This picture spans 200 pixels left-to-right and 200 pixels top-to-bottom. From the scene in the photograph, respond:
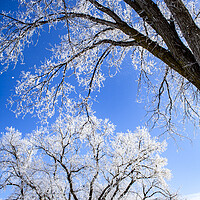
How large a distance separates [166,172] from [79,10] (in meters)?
10.2

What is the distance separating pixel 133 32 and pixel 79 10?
138 centimetres

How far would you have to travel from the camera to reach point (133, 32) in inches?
111

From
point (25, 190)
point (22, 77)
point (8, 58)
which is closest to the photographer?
point (8, 58)

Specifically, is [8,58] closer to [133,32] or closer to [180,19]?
[133,32]

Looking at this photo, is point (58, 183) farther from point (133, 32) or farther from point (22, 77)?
point (133, 32)

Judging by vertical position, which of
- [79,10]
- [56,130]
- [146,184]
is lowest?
[146,184]

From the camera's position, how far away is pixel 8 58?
3.55m

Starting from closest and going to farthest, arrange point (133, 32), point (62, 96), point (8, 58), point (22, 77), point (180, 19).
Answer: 1. point (180, 19)
2. point (133, 32)
3. point (8, 58)
4. point (22, 77)
5. point (62, 96)

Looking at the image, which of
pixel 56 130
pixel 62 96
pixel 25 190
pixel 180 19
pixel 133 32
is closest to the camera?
pixel 180 19

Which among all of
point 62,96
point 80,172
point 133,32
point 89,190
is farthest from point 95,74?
point 89,190

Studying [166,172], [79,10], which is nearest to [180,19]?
[79,10]

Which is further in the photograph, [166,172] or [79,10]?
[166,172]

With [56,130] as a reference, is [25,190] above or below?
below

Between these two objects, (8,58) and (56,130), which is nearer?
(8,58)
